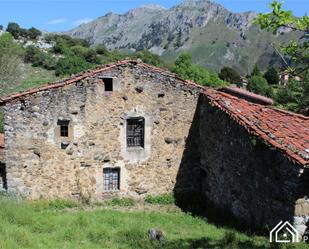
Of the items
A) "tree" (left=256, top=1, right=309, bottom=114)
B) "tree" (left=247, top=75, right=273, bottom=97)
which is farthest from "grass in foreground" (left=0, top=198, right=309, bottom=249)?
"tree" (left=247, top=75, right=273, bottom=97)

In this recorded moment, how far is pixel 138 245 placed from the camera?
11.2 meters

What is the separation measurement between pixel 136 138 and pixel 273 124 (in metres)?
5.25

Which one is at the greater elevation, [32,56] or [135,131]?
[32,56]

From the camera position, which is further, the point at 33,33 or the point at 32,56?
the point at 33,33

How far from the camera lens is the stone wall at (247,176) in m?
11.6

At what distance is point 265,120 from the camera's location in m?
14.3

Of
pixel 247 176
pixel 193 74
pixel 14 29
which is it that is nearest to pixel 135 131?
pixel 247 176

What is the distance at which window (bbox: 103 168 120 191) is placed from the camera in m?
16.6

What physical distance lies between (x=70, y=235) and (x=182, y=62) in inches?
1404

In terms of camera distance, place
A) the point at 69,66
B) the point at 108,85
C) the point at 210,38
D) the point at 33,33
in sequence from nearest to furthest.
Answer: the point at 108,85 → the point at 69,66 → the point at 33,33 → the point at 210,38

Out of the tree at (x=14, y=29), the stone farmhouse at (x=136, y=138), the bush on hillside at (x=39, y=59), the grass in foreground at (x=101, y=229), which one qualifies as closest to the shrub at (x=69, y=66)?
the bush on hillside at (x=39, y=59)

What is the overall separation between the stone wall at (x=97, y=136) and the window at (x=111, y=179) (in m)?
0.20

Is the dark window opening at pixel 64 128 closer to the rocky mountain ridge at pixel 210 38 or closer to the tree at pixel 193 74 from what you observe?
the tree at pixel 193 74

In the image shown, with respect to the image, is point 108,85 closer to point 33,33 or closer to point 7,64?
point 7,64
